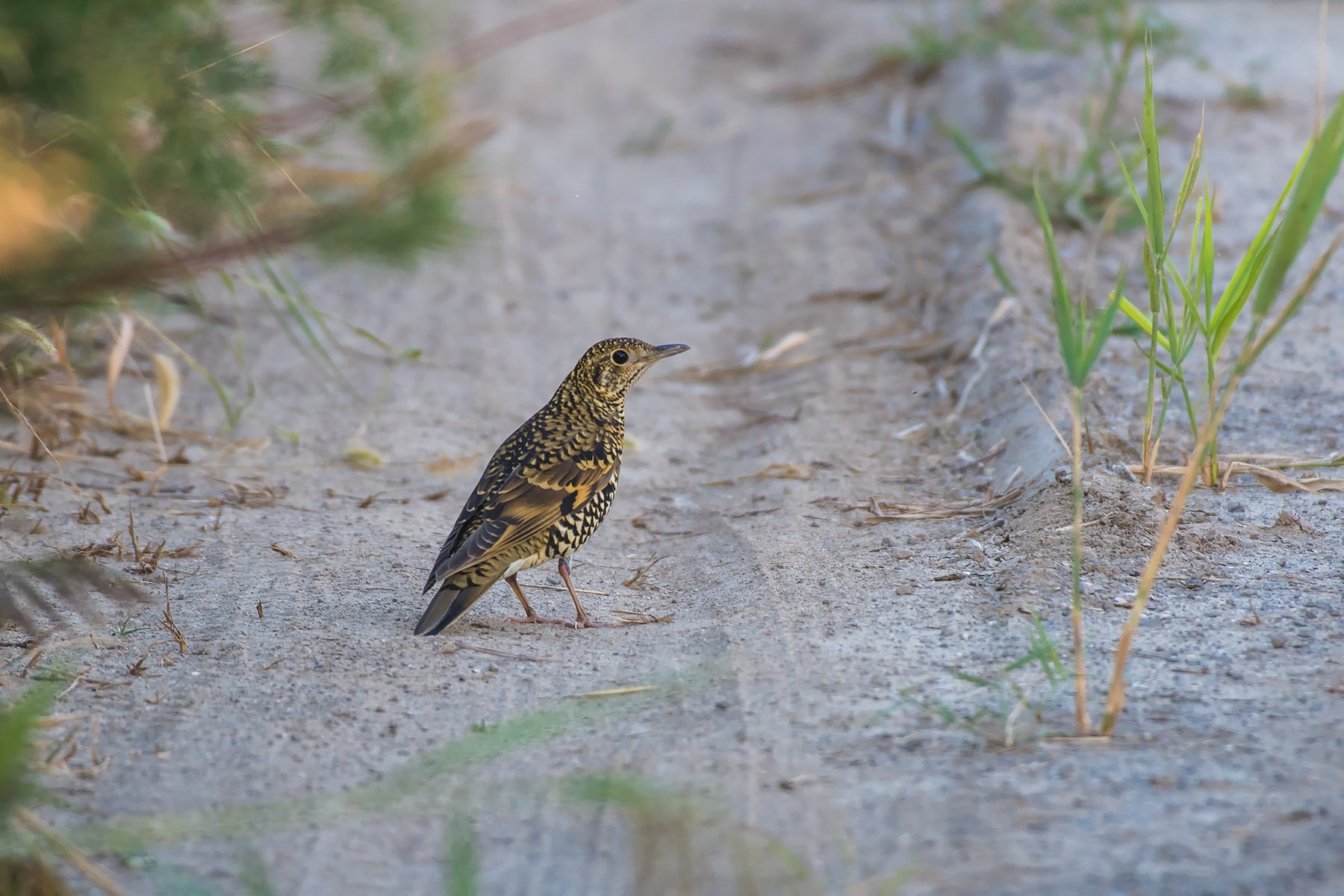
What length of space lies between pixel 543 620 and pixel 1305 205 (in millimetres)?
2731

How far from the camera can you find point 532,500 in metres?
4.37

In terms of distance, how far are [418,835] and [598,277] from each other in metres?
5.56

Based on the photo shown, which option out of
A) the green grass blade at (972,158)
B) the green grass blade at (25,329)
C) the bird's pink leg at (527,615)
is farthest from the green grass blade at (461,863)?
the green grass blade at (972,158)

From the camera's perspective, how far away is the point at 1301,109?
8070 millimetres

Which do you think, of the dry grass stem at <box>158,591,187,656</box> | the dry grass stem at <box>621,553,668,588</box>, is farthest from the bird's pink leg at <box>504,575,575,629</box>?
the dry grass stem at <box>158,591,187,656</box>

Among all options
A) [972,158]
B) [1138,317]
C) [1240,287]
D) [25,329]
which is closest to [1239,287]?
[1240,287]

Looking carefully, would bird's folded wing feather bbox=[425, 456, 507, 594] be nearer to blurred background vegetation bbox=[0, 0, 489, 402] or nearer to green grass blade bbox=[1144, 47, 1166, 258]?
blurred background vegetation bbox=[0, 0, 489, 402]

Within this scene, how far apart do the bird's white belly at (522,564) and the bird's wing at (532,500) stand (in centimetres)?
7

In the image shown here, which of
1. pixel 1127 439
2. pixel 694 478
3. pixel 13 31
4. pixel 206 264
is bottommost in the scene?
pixel 694 478

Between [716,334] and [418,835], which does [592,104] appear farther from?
[418,835]

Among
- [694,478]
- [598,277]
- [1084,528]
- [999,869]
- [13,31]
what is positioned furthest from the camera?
[598,277]

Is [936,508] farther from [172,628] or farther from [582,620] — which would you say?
[172,628]

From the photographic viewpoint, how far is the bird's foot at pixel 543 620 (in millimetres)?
4238

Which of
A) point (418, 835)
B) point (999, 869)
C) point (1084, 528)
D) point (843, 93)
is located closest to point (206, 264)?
point (418, 835)
